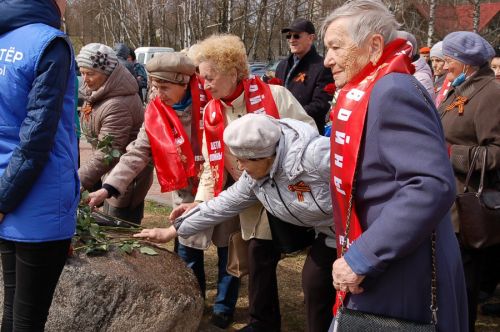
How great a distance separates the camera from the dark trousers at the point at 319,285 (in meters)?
2.89

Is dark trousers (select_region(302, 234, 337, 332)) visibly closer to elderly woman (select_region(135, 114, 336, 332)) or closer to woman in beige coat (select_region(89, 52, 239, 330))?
elderly woman (select_region(135, 114, 336, 332))

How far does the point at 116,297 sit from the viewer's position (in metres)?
3.04

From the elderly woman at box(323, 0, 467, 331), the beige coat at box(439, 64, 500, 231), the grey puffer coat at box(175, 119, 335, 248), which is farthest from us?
the beige coat at box(439, 64, 500, 231)

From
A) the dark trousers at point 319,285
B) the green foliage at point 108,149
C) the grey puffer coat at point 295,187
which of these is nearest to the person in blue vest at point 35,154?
the grey puffer coat at point 295,187

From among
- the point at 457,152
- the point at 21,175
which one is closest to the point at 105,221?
the point at 21,175

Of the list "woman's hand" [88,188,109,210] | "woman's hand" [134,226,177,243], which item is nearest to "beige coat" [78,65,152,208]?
"woman's hand" [88,188,109,210]

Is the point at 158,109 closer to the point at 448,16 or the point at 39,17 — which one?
the point at 39,17

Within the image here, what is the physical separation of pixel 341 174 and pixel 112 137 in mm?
2439

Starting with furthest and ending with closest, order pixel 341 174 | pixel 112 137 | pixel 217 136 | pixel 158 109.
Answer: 1. pixel 112 137
2. pixel 158 109
3. pixel 217 136
4. pixel 341 174

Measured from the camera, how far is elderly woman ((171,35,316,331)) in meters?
3.46

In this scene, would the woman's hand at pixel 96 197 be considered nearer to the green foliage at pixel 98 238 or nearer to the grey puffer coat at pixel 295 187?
the green foliage at pixel 98 238

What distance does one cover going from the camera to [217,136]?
11.7 feet

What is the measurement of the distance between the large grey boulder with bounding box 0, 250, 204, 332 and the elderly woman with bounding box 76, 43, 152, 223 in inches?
39.2

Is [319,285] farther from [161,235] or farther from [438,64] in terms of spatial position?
[438,64]
